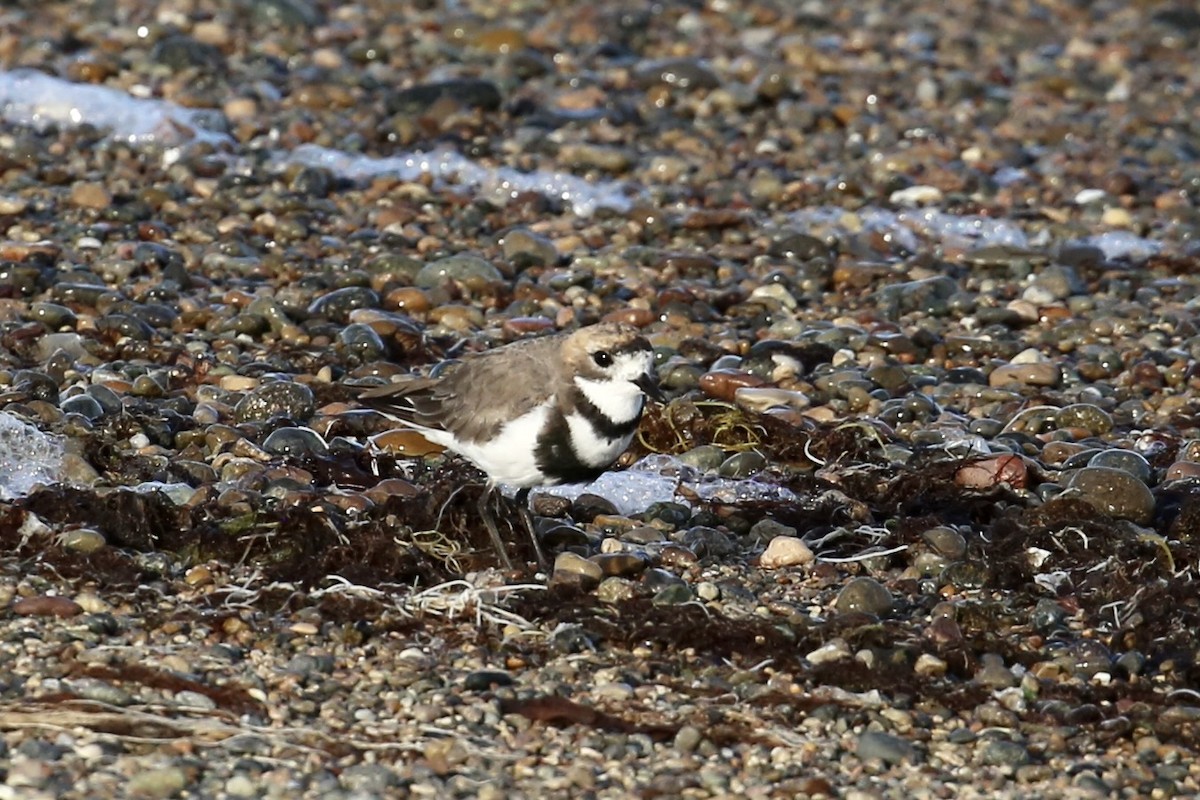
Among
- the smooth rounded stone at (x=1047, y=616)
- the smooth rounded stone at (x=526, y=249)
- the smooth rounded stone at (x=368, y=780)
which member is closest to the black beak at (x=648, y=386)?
the smooth rounded stone at (x=1047, y=616)

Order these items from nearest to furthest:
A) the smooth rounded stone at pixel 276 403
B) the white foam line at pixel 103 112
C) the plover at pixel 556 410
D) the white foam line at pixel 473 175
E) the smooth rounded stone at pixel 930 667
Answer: the smooth rounded stone at pixel 930 667
the plover at pixel 556 410
the smooth rounded stone at pixel 276 403
the white foam line at pixel 473 175
the white foam line at pixel 103 112

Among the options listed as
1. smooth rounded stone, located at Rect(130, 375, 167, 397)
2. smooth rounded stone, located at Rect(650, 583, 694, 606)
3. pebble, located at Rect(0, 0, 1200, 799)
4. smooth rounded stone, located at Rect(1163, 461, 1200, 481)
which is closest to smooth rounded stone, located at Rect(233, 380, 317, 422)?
pebble, located at Rect(0, 0, 1200, 799)

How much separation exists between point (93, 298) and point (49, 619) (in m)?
2.98

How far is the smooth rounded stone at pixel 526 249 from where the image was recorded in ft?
28.1

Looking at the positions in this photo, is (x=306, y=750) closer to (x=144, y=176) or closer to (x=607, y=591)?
(x=607, y=591)

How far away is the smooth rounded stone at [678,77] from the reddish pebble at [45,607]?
6993mm

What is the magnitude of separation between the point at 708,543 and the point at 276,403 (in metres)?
1.87

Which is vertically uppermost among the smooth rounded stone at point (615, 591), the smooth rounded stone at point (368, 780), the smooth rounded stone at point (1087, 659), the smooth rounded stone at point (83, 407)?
the smooth rounded stone at point (368, 780)

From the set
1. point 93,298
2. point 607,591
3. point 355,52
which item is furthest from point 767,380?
point 355,52

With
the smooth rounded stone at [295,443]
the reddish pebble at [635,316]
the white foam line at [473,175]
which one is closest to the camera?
the smooth rounded stone at [295,443]

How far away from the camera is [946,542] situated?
5.76 meters

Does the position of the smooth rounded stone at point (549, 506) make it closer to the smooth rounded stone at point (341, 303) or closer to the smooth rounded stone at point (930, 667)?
the smooth rounded stone at point (930, 667)

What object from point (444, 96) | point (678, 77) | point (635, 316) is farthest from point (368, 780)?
point (678, 77)

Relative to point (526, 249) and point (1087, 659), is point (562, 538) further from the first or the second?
point (526, 249)
